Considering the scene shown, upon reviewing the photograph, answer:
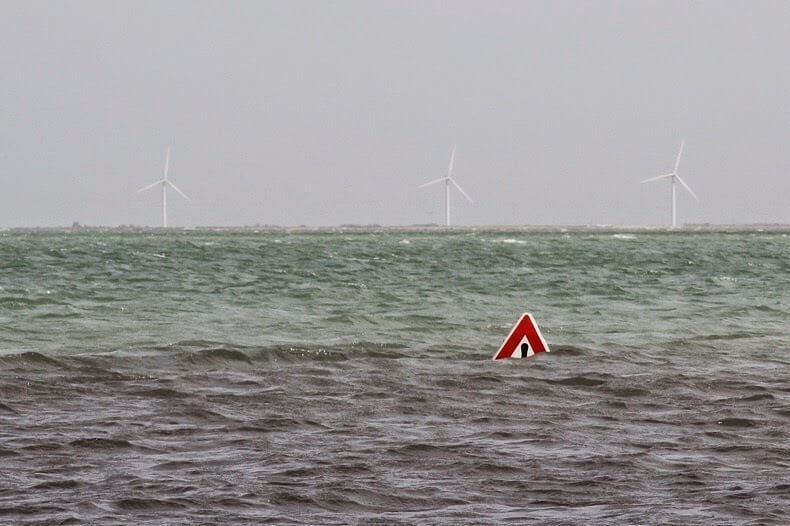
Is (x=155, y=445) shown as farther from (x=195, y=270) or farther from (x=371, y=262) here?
(x=371, y=262)

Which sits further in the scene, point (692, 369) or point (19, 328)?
point (19, 328)

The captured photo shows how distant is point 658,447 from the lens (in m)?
11.8

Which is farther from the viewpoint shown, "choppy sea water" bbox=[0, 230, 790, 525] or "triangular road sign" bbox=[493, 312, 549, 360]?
"triangular road sign" bbox=[493, 312, 549, 360]

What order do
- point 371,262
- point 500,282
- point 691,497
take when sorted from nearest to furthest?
point 691,497 → point 500,282 → point 371,262

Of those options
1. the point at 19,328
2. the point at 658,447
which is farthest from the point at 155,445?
the point at 19,328

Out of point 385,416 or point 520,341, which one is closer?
point 385,416

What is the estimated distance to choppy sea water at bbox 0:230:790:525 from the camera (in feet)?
31.0

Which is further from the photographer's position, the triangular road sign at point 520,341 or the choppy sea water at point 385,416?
the triangular road sign at point 520,341

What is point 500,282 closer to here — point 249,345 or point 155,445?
point 249,345

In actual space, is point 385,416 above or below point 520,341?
below

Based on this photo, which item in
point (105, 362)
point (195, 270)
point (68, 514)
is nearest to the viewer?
point (68, 514)

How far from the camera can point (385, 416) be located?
13.8 m

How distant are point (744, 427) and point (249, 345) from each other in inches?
429

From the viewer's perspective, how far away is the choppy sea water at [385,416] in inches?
372
